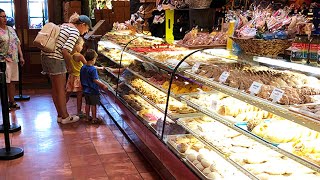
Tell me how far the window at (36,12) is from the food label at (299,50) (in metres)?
8.91

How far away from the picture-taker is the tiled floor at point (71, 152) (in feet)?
15.6

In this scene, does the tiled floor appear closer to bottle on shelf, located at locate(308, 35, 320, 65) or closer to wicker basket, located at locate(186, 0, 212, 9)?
wicker basket, located at locate(186, 0, 212, 9)

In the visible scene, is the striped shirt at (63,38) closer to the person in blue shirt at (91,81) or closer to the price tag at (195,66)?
the person in blue shirt at (91,81)

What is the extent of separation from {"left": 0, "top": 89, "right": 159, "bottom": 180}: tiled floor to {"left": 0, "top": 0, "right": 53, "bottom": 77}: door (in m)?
3.84

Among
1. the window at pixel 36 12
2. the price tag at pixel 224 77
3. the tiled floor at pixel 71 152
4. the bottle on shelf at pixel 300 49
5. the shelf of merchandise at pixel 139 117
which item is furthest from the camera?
the window at pixel 36 12

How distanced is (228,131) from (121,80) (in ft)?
10.0

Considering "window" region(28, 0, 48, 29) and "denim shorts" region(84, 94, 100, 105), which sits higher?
"window" region(28, 0, 48, 29)

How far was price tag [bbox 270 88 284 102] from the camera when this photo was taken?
2775mm

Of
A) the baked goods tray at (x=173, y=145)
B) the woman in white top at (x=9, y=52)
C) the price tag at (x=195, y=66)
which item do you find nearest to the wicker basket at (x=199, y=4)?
the price tag at (x=195, y=66)

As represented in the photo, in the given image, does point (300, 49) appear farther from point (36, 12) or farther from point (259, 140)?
point (36, 12)

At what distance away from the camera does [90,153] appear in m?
5.42

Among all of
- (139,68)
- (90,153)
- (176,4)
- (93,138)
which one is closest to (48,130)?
(93,138)

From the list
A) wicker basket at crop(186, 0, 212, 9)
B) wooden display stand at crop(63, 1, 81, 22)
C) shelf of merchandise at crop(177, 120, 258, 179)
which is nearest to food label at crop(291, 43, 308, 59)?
shelf of merchandise at crop(177, 120, 258, 179)

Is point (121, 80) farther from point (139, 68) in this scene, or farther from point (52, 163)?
point (52, 163)
